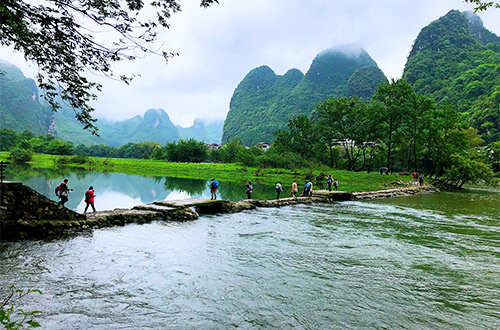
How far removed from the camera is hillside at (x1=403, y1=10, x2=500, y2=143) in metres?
71.5

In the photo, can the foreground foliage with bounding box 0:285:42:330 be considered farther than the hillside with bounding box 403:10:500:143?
No

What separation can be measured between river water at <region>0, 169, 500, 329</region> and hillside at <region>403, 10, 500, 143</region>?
249 feet

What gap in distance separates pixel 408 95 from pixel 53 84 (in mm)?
51561

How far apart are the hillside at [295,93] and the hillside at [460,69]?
29.5 meters

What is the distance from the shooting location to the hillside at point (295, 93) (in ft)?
476

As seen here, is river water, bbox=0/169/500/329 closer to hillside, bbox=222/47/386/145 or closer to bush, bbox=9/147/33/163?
bush, bbox=9/147/33/163

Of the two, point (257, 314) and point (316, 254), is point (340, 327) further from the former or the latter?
point (316, 254)

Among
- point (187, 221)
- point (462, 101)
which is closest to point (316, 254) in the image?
point (187, 221)

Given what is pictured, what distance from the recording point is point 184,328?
216 inches

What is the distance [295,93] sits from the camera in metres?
160

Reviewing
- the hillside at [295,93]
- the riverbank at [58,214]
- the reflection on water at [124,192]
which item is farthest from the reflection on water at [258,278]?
the hillside at [295,93]

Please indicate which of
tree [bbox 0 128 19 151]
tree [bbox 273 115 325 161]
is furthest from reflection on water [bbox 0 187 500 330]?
tree [bbox 0 128 19 151]

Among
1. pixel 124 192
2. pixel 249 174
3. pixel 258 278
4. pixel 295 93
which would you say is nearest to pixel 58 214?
pixel 258 278

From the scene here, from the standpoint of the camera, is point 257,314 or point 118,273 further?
point 118,273
